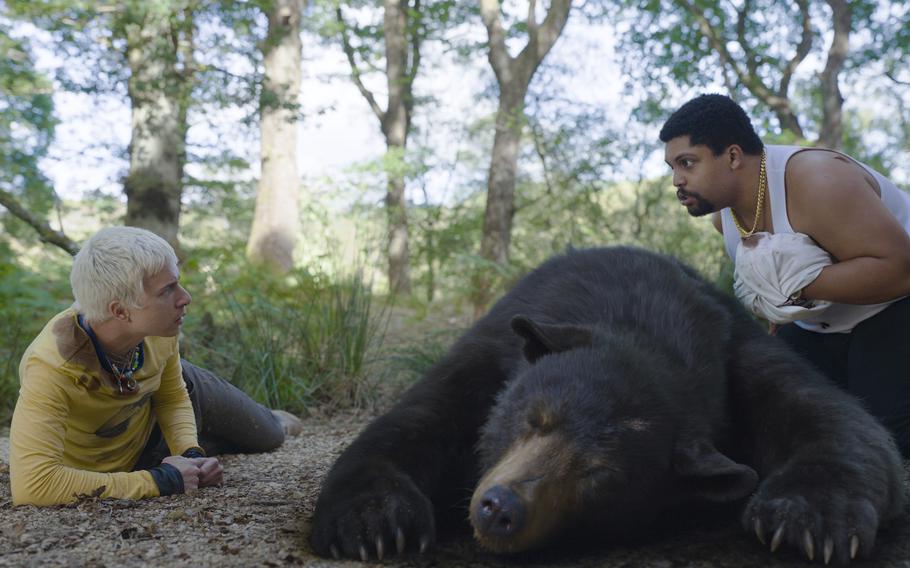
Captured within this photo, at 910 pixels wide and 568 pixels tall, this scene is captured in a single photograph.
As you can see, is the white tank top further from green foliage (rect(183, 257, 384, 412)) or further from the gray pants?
green foliage (rect(183, 257, 384, 412))

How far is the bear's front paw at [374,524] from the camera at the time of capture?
2486mm

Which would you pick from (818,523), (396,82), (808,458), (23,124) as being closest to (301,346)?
(808,458)

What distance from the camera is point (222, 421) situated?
4395 mm

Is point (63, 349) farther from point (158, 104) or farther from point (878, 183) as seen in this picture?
point (158, 104)

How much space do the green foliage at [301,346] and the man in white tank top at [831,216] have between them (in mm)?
3463

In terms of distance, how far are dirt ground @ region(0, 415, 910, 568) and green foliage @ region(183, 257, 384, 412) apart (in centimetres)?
304

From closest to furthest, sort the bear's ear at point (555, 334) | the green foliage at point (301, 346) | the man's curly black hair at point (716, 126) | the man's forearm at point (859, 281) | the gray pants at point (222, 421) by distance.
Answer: the bear's ear at point (555, 334) < the man's forearm at point (859, 281) < the man's curly black hair at point (716, 126) < the gray pants at point (222, 421) < the green foliage at point (301, 346)

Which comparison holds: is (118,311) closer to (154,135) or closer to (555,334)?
(555,334)

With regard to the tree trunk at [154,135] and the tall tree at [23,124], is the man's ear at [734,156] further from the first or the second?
the tall tree at [23,124]

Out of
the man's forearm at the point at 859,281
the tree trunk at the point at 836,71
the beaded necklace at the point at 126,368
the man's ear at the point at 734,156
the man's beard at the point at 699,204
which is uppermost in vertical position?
the tree trunk at the point at 836,71

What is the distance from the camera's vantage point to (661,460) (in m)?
2.42

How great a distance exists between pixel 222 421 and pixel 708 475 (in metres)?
2.95

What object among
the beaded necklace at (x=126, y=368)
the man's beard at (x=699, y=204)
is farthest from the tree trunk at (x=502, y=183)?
the beaded necklace at (x=126, y=368)

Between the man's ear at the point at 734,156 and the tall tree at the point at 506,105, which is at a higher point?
the tall tree at the point at 506,105
